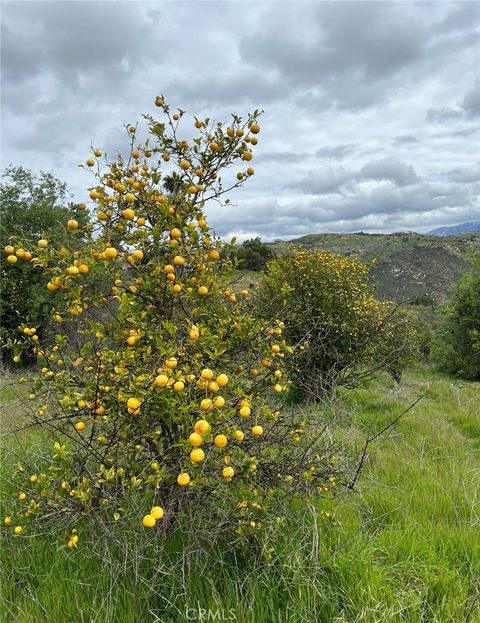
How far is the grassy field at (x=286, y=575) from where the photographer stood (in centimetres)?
230

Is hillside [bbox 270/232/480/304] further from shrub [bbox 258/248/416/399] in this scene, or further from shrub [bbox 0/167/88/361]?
shrub [bbox 258/248/416/399]

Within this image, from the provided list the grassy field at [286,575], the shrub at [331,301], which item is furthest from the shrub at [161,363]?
the shrub at [331,301]

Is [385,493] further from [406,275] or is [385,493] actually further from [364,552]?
[406,275]

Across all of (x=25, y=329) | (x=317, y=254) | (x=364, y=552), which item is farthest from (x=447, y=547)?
(x=317, y=254)

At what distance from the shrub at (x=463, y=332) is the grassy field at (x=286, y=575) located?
1784cm

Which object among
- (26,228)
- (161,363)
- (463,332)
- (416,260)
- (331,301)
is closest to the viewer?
(161,363)

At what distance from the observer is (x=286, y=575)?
250 cm

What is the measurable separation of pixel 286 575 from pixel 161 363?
1580 mm

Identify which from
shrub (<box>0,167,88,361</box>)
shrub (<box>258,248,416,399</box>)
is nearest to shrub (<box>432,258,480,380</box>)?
shrub (<box>258,248,416,399</box>)

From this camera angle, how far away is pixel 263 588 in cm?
246

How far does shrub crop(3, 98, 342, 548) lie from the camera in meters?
2.34

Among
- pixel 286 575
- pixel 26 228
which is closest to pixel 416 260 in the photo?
pixel 26 228

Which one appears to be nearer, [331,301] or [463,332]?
[331,301]

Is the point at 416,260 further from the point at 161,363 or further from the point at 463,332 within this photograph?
the point at 161,363
